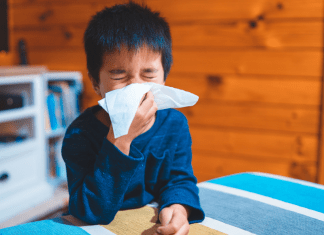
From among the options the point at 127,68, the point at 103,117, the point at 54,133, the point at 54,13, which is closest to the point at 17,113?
the point at 54,133

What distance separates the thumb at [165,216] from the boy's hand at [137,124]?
13 centimetres

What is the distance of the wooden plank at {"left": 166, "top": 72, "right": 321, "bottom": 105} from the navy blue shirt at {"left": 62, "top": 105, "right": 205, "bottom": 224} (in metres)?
1.03

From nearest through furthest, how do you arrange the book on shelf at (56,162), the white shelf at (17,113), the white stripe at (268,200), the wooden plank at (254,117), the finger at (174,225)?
the finger at (174,225) → the white stripe at (268,200) → the white shelf at (17,113) → the wooden plank at (254,117) → the book on shelf at (56,162)

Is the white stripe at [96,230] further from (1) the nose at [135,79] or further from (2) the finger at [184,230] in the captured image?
Result: (1) the nose at [135,79]

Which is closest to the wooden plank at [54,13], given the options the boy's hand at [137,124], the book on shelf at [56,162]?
the book on shelf at [56,162]

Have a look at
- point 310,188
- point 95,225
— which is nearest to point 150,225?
point 95,225

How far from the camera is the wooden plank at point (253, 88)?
161cm

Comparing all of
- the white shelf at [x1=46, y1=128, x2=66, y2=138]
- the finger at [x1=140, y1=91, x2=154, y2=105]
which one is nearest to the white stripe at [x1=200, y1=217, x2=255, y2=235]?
the finger at [x1=140, y1=91, x2=154, y2=105]

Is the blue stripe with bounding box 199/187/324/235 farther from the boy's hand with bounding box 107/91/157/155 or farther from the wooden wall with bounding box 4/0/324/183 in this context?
the wooden wall with bounding box 4/0/324/183

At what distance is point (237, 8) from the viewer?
1.67 meters

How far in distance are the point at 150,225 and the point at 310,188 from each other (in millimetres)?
433

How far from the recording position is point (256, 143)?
174 centimetres

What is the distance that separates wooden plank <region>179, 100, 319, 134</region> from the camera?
5.36 feet

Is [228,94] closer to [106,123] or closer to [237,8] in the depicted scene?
[237,8]
